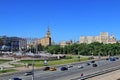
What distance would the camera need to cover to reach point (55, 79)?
56.2 m

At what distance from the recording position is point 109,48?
182 metres

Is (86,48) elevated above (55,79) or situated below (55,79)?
above

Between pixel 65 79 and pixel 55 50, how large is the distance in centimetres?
14430

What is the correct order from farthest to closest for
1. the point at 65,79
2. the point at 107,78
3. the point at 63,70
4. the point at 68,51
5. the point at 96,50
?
the point at 68,51 < the point at 96,50 < the point at 63,70 < the point at 107,78 < the point at 65,79

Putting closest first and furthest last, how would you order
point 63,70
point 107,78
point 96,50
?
point 107,78
point 63,70
point 96,50

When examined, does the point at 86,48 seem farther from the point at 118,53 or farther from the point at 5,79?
the point at 5,79

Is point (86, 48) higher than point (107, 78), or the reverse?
point (86, 48)

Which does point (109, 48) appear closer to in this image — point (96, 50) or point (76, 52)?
point (96, 50)

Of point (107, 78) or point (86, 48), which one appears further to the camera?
point (86, 48)

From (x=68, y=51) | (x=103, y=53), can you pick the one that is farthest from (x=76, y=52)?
(x=103, y=53)

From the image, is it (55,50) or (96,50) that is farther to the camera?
(55,50)

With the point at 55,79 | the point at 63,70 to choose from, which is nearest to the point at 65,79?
the point at 55,79

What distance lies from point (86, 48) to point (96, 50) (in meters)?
6.21

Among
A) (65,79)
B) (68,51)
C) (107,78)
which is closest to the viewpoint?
(65,79)
